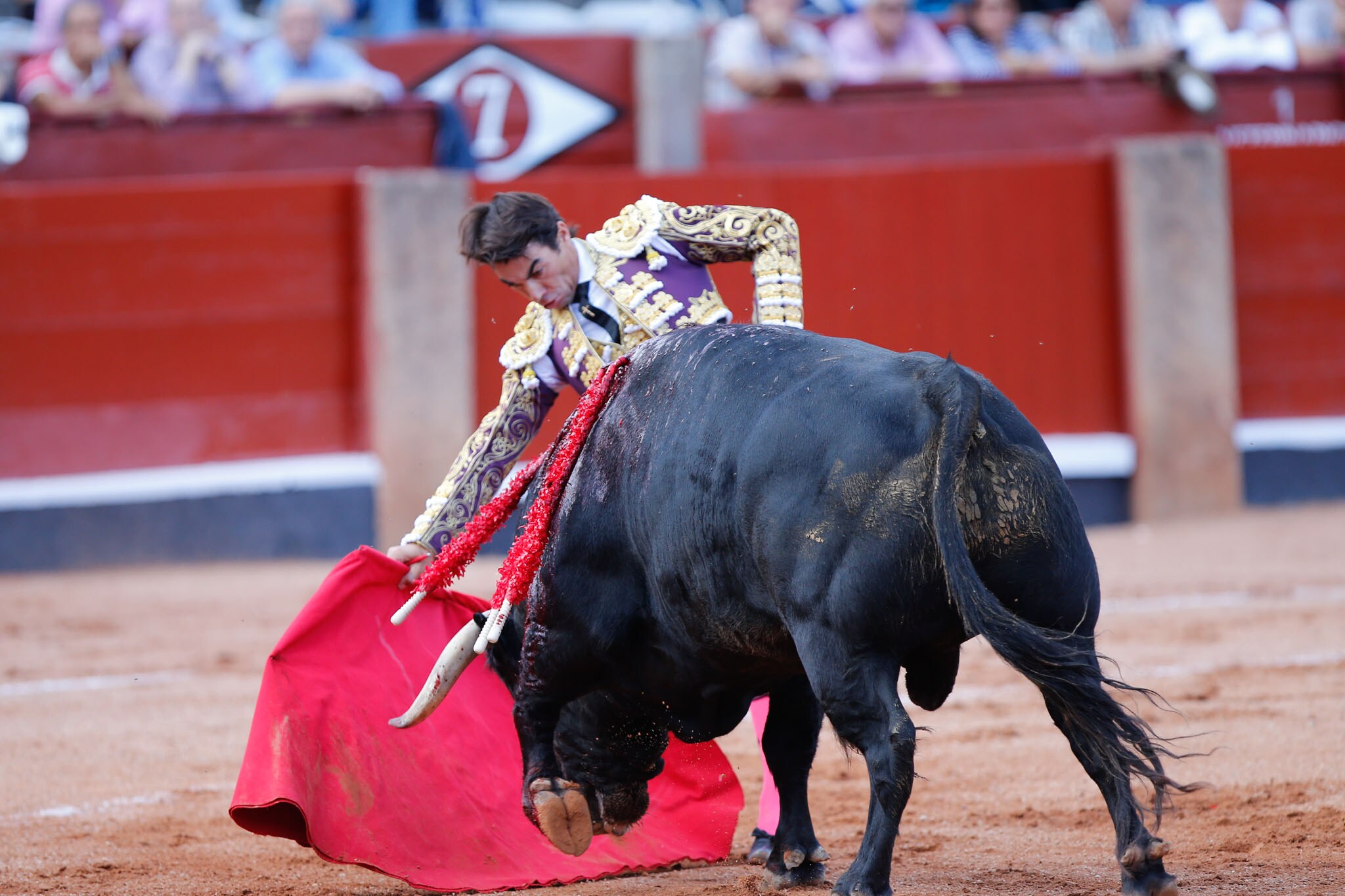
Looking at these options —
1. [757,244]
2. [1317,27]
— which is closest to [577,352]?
[757,244]

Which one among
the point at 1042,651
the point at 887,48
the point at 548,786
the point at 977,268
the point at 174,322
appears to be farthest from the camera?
the point at 887,48

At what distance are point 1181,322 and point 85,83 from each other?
490 centimetres

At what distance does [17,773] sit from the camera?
13.1ft

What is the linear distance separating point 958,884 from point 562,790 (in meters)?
0.69

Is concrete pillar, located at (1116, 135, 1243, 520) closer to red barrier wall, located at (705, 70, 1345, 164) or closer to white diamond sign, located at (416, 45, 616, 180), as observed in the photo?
red barrier wall, located at (705, 70, 1345, 164)

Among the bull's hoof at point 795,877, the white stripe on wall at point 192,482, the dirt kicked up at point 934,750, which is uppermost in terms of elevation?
the white stripe on wall at point 192,482

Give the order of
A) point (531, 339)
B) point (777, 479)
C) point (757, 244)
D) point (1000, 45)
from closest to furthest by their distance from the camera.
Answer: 1. point (777, 479)
2. point (757, 244)
3. point (531, 339)
4. point (1000, 45)

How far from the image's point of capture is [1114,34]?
796 centimetres

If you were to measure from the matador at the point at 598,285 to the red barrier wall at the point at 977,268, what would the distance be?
4.12 meters

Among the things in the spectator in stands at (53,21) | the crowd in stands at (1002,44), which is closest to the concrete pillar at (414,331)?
the crowd in stands at (1002,44)

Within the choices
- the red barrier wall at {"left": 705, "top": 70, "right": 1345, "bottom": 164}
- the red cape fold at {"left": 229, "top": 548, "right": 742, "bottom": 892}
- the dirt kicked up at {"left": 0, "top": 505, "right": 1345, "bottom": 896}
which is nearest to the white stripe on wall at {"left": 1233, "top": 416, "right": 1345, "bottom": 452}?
the dirt kicked up at {"left": 0, "top": 505, "right": 1345, "bottom": 896}

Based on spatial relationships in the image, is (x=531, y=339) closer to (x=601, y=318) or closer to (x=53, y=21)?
(x=601, y=318)

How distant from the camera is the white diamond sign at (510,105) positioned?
856 centimetres

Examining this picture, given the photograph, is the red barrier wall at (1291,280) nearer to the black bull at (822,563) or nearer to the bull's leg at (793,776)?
the bull's leg at (793,776)
